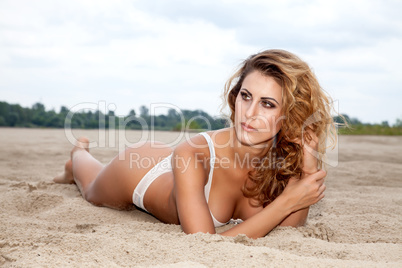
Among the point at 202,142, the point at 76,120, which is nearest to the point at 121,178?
the point at 202,142

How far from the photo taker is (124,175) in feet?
10.6

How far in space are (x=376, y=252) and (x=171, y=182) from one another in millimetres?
1542

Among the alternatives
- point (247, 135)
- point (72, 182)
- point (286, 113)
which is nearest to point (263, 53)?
point (286, 113)

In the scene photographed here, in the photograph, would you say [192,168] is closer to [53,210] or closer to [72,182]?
[53,210]

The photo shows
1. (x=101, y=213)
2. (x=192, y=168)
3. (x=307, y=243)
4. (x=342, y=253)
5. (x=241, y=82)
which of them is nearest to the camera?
(x=342, y=253)

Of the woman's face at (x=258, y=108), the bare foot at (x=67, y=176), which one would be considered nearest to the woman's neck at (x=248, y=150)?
the woman's face at (x=258, y=108)

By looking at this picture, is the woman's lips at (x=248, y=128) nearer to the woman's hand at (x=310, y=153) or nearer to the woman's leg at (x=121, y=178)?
the woman's hand at (x=310, y=153)

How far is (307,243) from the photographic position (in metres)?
2.09

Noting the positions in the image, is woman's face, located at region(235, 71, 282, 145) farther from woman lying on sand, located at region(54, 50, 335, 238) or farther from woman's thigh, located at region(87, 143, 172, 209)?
woman's thigh, located at region(87, 143, 172, 209)

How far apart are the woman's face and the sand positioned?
67cm

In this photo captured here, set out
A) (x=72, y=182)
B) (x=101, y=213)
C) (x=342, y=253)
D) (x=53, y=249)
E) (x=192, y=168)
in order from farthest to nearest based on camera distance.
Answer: (x=72, y=182)
(x=101, y=213)
(x=192, y=168)
(x=342, y=253)
(x=53, y=249)

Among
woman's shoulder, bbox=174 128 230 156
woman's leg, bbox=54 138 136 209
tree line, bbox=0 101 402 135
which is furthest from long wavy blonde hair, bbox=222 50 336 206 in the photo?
tree line, bbox=0 101 402 135

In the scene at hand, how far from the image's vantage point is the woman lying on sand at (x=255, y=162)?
2.33m

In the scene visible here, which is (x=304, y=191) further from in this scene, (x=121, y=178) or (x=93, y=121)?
(x=93, y=121)
